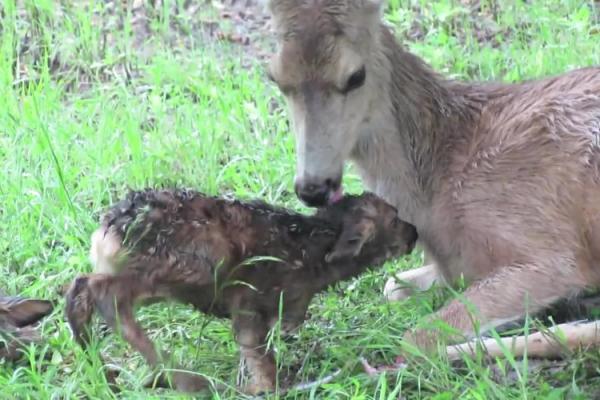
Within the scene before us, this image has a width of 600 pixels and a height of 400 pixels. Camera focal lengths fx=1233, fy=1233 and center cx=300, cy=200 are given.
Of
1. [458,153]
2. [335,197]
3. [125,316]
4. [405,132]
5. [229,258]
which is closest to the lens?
[125,316]

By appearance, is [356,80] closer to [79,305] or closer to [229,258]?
[229,258]

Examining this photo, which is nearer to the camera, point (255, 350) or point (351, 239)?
point (255, 350)

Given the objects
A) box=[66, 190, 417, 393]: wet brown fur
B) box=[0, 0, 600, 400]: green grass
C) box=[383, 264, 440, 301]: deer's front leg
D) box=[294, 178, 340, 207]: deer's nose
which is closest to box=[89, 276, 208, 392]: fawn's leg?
box=[66, 190, 417, 393]: wet brown fur

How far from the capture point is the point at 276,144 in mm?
7430

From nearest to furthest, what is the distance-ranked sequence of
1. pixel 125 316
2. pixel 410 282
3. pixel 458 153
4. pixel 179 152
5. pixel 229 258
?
pixel 125 316 < pixel 229 258 < pixel 458 153 < pixel 410 282 < pixel 179 152

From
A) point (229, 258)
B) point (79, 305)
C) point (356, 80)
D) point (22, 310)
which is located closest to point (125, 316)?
point (79, 305)

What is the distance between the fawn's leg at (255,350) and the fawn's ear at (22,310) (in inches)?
38.1

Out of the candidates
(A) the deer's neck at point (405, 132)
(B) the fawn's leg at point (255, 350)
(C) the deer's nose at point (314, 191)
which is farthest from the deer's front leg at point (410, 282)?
(B) the fawn's leg at point (255, 350)

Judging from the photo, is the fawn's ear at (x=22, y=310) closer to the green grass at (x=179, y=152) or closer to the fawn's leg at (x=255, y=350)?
the green grass at (x=179, y=152)

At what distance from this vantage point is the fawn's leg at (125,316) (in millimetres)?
4797

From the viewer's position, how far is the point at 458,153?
5688mm

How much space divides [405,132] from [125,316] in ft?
5.70

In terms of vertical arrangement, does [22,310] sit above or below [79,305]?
below

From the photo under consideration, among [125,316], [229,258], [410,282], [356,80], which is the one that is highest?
[356,80]
